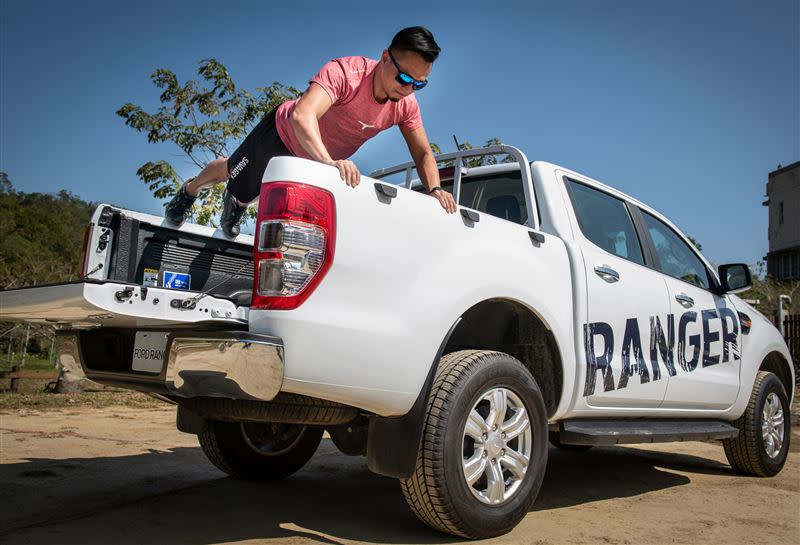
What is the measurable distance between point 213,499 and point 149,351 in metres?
1.36

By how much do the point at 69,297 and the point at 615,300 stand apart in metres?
2.82

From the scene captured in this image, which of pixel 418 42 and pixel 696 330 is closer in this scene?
pixel 418 42

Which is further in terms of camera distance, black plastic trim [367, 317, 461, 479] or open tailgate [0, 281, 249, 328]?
black plastic trim [367, 317, 461, 479]

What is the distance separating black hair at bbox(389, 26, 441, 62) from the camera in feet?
10.8

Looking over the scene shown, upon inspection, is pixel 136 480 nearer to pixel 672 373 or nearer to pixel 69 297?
pixel 69 297

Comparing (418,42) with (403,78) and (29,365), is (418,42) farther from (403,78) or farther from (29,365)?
(29,365)

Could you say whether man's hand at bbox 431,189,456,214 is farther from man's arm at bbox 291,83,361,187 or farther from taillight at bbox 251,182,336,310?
taillight at bbox 251,182,336,310

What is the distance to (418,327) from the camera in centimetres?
288

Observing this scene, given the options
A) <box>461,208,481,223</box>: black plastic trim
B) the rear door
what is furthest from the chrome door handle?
<box>461,208,481,223</box>: black plastic trim

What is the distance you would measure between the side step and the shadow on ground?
494mm

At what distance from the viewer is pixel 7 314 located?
297 cm

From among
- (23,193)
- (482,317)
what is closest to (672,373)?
(482,317)

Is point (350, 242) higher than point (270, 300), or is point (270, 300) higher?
point (350, 242)

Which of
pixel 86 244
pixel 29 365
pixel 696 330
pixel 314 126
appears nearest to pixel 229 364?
pixel 314 126
